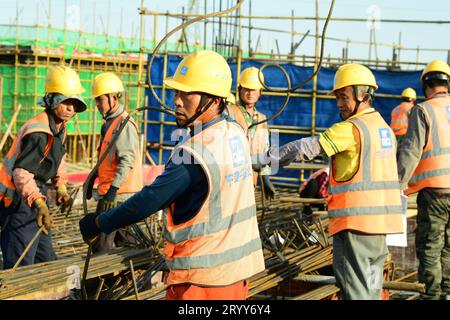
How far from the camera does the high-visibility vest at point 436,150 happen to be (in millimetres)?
6938

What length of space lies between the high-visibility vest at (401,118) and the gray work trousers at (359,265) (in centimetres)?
973

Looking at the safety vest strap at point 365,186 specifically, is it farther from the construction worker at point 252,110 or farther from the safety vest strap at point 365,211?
the construction worker at point 252,110

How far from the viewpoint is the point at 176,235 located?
12.7 ft

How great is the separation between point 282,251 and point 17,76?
21339 millimetres

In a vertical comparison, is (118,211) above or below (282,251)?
above

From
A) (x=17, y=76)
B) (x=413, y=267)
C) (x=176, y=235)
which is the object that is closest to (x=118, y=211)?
(x=176, y=235)

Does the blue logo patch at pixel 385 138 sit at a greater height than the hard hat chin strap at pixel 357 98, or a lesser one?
lesser

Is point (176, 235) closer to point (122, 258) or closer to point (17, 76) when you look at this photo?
point (122, 258)

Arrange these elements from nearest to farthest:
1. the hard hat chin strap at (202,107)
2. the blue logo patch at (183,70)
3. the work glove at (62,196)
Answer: the hard hat chin strap at (202,107), the blue logo patch at (183,70), the work glove at (62,196)

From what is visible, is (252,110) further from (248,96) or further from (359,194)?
(359,194)

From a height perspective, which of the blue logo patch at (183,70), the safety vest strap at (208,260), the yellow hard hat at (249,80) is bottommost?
the safety vest strap at (208,260)

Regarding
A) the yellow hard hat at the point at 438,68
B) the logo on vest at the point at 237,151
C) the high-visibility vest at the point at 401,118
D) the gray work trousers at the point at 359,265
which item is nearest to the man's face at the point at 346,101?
the gray work trousers at the point at 359,265
